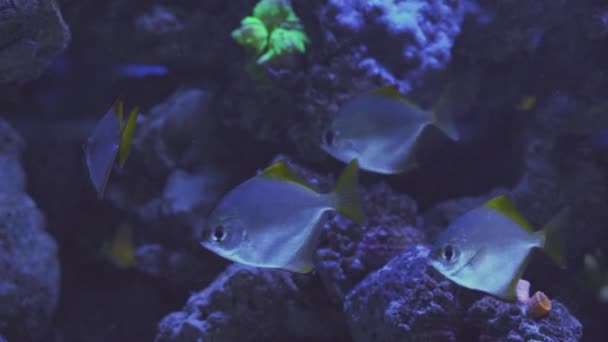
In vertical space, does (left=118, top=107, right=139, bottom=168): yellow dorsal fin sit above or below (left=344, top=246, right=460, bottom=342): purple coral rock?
above

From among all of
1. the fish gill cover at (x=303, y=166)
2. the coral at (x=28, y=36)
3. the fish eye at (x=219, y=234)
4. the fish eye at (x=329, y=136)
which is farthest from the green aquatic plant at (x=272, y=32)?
the fish eye at (x=219, y=234)

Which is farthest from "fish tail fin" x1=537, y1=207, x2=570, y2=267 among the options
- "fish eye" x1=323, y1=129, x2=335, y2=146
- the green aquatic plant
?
the green aquatic plant

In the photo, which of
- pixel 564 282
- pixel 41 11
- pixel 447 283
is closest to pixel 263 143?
pixel 41 11

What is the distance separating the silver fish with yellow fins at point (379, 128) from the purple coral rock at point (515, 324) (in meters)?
0.96

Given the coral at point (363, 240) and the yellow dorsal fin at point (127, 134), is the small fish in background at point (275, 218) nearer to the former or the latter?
the yellow dorsal fin at point (127, 134)

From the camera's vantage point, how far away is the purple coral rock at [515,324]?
8.05ft

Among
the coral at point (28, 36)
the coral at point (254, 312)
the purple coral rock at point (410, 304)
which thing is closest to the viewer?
the purple coral rock at point (410, 304)

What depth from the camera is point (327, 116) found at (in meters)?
3.79

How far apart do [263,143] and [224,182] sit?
0.56 m

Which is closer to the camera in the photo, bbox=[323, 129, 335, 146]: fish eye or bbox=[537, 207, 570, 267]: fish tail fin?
bbox=[537, 207, 570, 267]: fish tail fin

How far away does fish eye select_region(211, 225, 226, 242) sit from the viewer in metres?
2.12

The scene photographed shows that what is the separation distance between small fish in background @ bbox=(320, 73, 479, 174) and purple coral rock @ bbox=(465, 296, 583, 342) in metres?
0.95

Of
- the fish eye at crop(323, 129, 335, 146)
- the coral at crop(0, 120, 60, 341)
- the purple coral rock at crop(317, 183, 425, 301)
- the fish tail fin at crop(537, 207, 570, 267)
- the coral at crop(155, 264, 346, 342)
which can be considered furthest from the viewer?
the coral at crop(0, 120, 60, 341)

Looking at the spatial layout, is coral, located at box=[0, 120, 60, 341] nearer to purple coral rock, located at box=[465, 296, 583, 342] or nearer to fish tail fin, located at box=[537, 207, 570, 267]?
purple coral rock, located at box=[465, 296, 583, 342]
